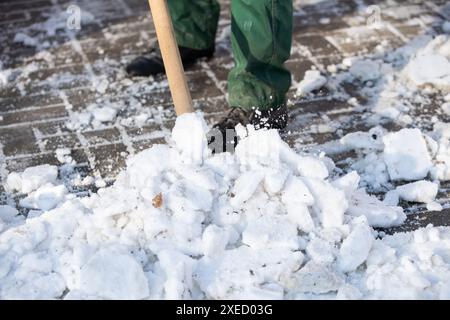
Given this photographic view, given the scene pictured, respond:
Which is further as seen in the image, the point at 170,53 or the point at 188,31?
the point at 188,31

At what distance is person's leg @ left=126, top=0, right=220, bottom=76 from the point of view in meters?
4.10

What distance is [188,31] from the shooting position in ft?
13.6

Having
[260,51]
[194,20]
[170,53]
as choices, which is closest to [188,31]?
[194,20]

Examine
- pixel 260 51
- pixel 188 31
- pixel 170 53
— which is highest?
pixel 170 53

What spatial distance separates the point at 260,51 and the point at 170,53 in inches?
18.8

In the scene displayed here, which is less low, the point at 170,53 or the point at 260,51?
the point at 170,53

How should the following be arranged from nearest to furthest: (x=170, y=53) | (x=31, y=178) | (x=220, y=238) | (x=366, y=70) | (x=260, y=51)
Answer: (x=220, y=238) < (x=170, y=53) < (x=31, y=178) < (x=260, y=51) < (x=366, y=70)

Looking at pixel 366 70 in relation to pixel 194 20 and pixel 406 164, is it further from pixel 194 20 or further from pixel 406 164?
pixel 406 164

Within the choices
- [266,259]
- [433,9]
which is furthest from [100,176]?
[433,9]

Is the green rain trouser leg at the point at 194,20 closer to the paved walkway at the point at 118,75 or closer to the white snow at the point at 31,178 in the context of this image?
the paved walkway at the point at 118,75

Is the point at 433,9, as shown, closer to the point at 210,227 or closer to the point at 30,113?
the point at 30,113

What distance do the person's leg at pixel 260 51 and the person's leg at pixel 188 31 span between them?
0.67 meters

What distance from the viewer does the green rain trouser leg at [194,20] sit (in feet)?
13.4

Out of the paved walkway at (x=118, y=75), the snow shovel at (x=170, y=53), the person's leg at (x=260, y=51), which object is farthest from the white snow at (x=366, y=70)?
the snow shovel at (x=170, y=53)
